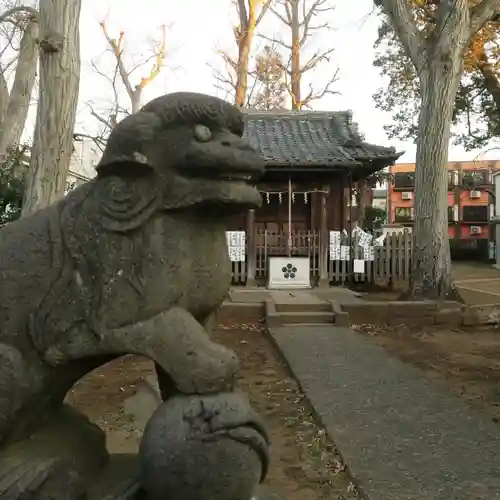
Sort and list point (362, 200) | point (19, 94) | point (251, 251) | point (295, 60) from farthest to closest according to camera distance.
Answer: point (295, 60)
point (362, 200)
point (251, 251)
point (19, 94)

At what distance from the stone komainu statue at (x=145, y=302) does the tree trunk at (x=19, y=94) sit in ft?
39.0

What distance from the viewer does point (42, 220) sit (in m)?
2.02

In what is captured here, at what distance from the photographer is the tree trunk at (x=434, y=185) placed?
10.7 m

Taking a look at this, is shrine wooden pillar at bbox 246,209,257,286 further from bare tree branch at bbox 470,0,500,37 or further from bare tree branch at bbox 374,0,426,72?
bare tree branch at bbox 470,0,500,37

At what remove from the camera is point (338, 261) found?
14352mm

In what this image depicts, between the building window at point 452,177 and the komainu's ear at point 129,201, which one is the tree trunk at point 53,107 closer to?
the komainu's ear at point 129,201

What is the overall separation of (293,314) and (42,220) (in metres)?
8.06

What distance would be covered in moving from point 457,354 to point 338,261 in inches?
262

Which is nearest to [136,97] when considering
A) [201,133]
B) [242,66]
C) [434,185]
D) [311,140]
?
[242,66]

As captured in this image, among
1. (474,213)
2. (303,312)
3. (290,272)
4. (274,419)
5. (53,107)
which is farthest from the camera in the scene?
(474,213)

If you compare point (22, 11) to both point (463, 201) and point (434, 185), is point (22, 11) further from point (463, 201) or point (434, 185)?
point (463, 201)

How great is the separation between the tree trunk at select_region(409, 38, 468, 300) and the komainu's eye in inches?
376

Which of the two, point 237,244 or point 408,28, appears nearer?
point 408,28

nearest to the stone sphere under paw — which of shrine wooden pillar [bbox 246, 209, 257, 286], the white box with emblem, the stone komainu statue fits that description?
the stone komainu statue
